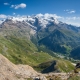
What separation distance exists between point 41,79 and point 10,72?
7.29 meters

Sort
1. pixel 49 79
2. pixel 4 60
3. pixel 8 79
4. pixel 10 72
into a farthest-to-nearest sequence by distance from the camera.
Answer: pixel 49 79 < pixel 4 60 < pixel 10 72 < pixel 8 79

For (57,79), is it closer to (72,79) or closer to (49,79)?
(49,79)

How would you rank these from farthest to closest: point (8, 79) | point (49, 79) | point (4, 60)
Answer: point (49, 79) < point (4, 60) < point (8, 79)

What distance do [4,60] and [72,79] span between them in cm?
1727

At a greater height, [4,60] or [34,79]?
[4,60]

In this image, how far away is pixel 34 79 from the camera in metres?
44.4

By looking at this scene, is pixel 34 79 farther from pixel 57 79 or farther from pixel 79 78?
pixel 79 78

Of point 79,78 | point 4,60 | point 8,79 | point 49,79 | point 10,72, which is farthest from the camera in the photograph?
point 49,79

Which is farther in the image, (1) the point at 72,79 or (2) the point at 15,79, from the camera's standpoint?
(2) the point at 15,79

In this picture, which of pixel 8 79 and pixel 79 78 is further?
pixel 8 79

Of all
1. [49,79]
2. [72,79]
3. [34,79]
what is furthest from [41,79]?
[72,79]

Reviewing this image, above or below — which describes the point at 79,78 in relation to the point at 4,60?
below

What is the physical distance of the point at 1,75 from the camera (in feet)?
127

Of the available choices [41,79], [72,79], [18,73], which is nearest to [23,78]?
[18,73]
